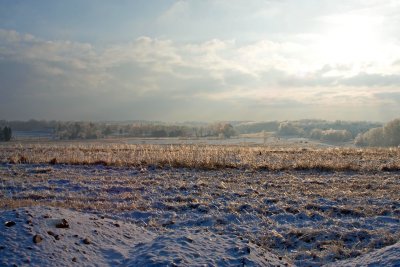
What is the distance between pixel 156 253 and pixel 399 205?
8095 mm

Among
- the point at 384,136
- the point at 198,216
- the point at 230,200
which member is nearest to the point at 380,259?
the point at 198,216

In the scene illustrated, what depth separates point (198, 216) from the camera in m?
10.2

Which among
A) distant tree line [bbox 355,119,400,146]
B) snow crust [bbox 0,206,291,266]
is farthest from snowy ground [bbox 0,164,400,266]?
distant tree line [bbox 355,119,400,146]

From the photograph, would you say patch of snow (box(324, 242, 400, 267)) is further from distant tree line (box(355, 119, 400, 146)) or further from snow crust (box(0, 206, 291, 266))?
distant tree line (box(355, 119, 400, 146))

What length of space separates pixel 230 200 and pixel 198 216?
2.11 m

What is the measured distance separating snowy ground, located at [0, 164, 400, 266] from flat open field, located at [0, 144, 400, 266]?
0.03 metres

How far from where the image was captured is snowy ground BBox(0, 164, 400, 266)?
21.1 ft

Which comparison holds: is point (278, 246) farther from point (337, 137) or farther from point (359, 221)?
point (337, 137)

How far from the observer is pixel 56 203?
1138 cm

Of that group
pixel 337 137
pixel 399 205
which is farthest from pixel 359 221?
pixel 337 137

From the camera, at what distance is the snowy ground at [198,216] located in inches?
253

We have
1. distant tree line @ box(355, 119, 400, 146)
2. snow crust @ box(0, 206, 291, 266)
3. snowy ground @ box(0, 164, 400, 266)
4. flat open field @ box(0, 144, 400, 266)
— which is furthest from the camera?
distant tree line @ box(355, 119, 400, 146)

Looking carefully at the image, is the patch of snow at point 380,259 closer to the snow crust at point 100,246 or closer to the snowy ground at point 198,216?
the snowy ground at point 198,216

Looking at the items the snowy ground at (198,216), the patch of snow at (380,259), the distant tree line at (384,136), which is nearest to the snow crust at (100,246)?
the snowy ground at (198,216)
